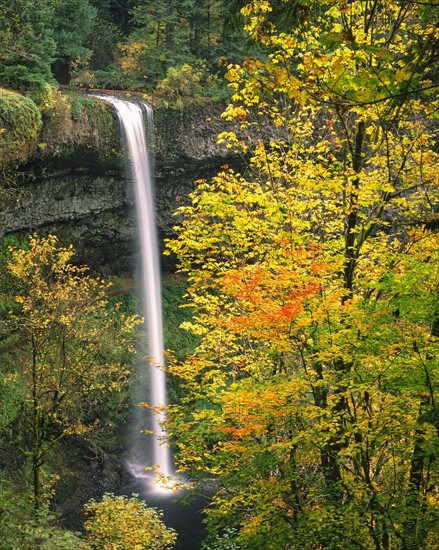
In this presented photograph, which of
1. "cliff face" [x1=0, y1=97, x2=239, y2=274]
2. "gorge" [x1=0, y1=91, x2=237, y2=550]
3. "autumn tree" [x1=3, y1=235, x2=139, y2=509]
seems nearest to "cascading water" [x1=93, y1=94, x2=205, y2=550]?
"gorge" [x1=0, y1=91, x2=237, y2=550]

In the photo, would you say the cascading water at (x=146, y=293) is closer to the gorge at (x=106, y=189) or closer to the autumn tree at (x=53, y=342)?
the gorge at (x=106, y=189)

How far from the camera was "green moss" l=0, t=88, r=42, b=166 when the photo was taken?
17.0 m

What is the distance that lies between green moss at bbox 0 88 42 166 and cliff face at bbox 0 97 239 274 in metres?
Result: 0.42

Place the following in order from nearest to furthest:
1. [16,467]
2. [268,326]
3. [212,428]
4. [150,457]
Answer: [268,326]
[212,428]
[16,467]
[150,457]

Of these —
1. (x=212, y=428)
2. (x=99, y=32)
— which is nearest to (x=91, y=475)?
(x=212, y=428)

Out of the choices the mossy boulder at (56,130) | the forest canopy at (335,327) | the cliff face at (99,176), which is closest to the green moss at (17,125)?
the mossy boulder at (56,130)

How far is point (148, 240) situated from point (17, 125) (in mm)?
7311

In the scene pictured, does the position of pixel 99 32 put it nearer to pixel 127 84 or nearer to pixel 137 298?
pixel 127 84

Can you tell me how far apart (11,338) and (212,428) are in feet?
42.9

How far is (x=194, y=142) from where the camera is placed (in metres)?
23.4

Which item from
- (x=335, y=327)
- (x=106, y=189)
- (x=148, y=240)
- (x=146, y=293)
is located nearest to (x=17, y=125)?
(x=106, y=189)

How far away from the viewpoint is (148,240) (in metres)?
23.2

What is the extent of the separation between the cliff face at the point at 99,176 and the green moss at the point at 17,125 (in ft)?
1.38

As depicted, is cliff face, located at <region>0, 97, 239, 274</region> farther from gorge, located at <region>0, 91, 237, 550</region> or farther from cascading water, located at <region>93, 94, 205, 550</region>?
cascading water, located at <region>93, 94, 205, 550</region>
